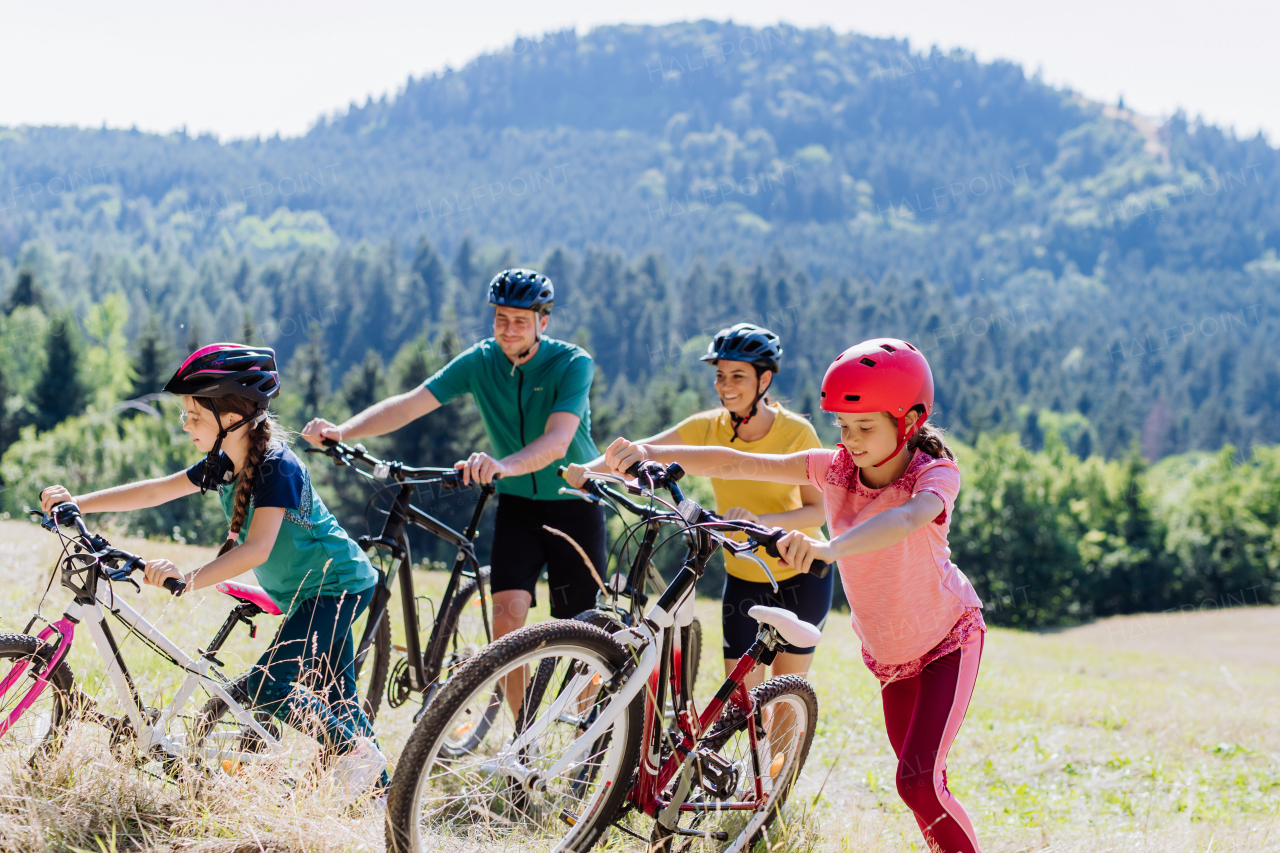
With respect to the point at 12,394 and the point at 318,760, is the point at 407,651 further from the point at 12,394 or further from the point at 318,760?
the point at 12,394

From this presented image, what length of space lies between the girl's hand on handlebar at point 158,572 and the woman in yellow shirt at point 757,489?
7.66 feet

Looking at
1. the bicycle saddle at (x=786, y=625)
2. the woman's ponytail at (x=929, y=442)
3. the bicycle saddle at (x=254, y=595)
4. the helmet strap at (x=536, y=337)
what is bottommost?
the bicycle saddle at (x=254, y=595)

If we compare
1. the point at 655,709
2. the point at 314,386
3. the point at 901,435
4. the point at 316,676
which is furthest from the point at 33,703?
the point at 314,386

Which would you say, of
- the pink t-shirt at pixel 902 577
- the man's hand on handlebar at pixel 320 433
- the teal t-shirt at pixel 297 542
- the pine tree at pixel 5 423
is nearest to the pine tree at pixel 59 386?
the pine tree at pixel 5 423

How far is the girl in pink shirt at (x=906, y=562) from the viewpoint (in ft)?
11.6

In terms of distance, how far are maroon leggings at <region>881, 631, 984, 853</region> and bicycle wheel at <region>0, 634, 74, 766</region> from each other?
3.08 meters

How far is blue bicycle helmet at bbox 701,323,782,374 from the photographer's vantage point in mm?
5117

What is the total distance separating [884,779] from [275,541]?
4610 millimetres

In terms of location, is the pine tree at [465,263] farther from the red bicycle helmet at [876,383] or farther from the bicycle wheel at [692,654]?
the red bicycle helmet at [876,383]

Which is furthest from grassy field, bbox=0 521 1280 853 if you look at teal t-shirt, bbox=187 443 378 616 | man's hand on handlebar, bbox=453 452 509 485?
man's hand on handlebar, bbox=453 452 509 485

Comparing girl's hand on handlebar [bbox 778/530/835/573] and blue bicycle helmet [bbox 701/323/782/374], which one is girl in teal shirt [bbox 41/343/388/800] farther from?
blue bicycle helmet [bbox 701/323/782/374]

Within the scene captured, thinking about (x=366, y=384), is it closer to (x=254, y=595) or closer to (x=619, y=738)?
(x=254, y=595)

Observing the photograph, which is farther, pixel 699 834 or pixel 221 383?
pixel 699 834

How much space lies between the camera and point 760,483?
203 inches
